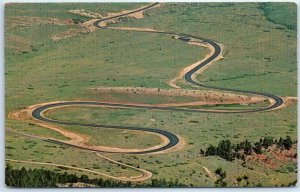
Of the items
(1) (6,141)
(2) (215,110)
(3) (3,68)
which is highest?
(3) (3,68)

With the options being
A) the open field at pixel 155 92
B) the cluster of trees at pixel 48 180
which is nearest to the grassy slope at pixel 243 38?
the open field at pixel 155 92

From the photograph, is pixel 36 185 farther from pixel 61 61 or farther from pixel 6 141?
pixel 61 61

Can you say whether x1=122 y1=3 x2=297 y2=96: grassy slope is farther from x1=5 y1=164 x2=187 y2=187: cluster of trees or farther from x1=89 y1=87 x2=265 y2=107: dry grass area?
x1=5 y1=164 x2=187 y2=187: cluster of trees

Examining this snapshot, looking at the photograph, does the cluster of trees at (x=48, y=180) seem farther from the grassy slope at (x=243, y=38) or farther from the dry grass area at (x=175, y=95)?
the grassy slope at (x=243, y=38)

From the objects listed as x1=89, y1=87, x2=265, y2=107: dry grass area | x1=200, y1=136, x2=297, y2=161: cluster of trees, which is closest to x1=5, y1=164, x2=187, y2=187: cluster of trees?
x1=200, y1=136, x2=297, y2=161: cluster of trees

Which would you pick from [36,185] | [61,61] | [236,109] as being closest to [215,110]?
[236,109]

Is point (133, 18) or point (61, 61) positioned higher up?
point (133, 18)
